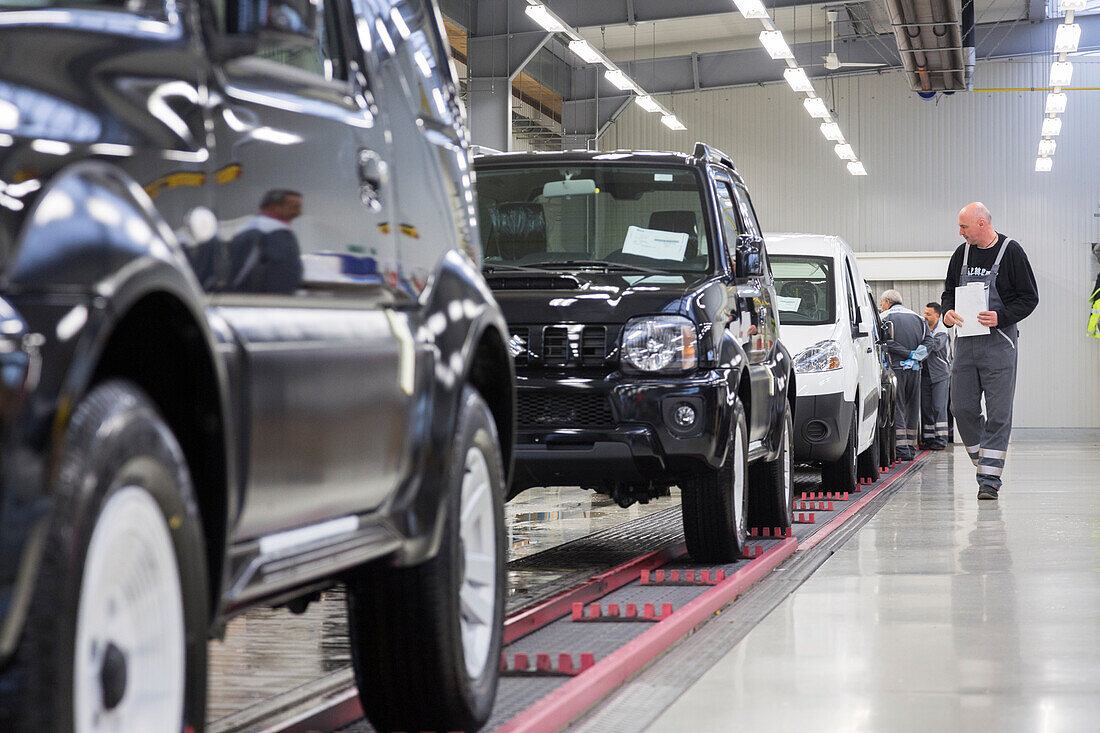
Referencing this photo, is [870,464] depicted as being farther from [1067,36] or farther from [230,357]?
[230,357]

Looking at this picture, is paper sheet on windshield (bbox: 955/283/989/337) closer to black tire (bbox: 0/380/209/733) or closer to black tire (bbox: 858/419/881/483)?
black tire (bbox: 858/419/881/483)

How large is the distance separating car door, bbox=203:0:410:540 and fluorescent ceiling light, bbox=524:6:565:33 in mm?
13568

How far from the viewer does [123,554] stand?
1.94 meters

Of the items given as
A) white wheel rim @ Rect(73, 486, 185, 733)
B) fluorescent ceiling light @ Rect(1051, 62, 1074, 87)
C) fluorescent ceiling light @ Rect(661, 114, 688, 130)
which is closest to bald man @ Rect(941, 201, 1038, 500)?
white wheel rim @ Rect(73, 486, 185, 733)

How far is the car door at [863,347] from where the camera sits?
11219mm

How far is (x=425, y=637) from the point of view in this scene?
3230mm

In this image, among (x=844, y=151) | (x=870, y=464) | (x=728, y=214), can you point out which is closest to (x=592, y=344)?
(x=728, y=214)

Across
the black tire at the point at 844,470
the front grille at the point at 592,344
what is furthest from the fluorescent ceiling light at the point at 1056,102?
the front grille at the point at 592,344

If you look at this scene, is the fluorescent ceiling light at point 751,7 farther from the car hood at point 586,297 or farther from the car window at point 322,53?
the car window at point 322,53

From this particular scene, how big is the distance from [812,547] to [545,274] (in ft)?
8.12

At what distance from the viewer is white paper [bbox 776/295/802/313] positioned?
431 inches

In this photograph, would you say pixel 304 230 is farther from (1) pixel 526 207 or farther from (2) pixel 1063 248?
(2) pixel 1063 248

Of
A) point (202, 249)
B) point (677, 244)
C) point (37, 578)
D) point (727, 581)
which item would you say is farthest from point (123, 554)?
point (677, 244)

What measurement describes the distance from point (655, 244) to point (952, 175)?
75.2 ft
